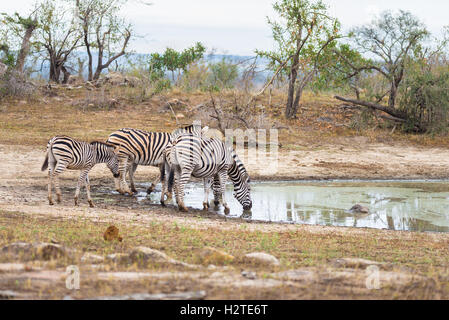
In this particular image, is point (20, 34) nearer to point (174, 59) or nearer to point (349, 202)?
point (174, 59)

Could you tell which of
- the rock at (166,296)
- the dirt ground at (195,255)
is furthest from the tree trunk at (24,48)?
the rock at (166,296)

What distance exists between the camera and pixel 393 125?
62.8 feet

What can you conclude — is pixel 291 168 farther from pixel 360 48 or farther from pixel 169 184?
pixel 360 48

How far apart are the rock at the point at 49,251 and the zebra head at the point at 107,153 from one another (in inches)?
217

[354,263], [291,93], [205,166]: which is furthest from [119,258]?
[291,93]

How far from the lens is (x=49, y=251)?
5184 mm

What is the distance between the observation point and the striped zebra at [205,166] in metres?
10.2

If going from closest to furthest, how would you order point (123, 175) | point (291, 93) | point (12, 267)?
point (12, 267) → point (123, 175) → point (291, 93)

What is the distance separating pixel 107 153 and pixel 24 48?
42.8 feet

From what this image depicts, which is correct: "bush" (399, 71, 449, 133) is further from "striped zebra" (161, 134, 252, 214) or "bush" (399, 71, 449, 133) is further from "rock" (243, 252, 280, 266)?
"rock" (243, 252, 280, 266)

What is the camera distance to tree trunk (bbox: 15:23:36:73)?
2152 cm

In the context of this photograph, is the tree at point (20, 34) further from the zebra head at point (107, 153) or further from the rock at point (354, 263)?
the rock at point (354, 263)
